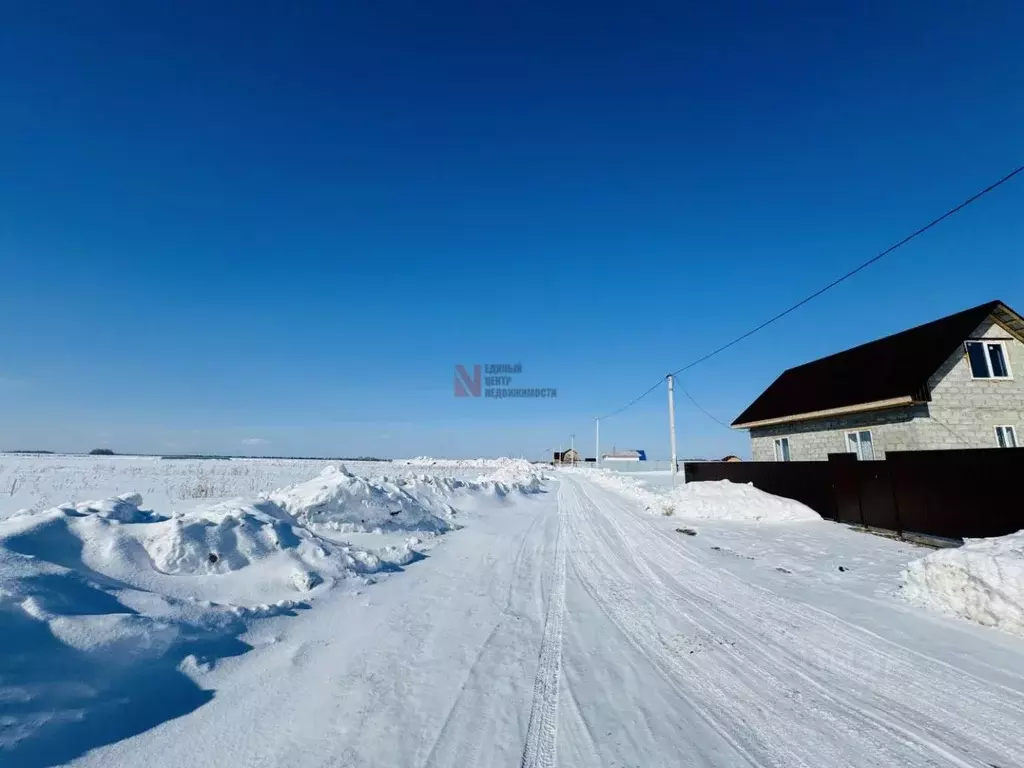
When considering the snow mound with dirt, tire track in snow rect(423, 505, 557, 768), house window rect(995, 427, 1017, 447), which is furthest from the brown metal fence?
tire track in snow rect(423, 505, 557, 768)

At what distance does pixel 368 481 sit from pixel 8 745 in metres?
9.36

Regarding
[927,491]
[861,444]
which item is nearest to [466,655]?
[927,491]

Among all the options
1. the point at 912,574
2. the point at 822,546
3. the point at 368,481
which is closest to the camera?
the point at 912,574

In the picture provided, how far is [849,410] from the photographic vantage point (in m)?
18.0

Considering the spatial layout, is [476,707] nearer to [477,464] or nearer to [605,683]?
[605,683]

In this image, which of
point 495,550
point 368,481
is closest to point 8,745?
point 495,550

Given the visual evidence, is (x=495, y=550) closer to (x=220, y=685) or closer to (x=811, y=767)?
(x=220, y=685)

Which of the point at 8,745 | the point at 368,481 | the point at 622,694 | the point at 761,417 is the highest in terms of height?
the point at 761,417

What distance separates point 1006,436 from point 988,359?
285 cm

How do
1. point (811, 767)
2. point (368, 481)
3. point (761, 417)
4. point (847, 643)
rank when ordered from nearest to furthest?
point (811, 767) < point (847, 643) < point (368, 481) < point (761, 417)

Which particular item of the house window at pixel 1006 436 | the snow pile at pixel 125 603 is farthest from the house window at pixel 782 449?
the snow pile at pixel 125 603

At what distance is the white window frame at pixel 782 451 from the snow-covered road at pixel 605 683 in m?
17.8

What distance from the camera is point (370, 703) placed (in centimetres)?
356

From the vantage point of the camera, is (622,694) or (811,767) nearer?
(811,767)
